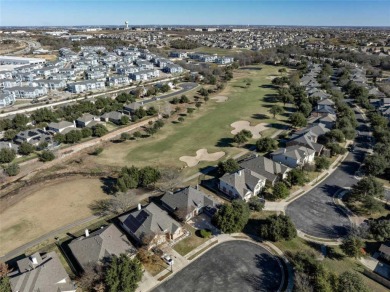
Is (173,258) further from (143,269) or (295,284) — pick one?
(295,284)

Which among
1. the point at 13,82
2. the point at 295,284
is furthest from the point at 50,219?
the point at 13,82

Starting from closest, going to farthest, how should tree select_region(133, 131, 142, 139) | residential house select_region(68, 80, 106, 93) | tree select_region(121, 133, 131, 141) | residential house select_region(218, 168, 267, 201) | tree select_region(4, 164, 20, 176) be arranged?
residential house select_region(218, 168, 267, 201)
tree select_region(4, 164, 20, 176)
tree select_region(121, 133, 131, 141)
tree select_region(133, 131, 142, 139)
residential house select_region(68, 80, 106, 93)

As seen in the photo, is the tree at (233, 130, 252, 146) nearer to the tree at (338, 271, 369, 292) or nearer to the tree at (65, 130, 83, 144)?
the tree at (65, 130, 83, 144)

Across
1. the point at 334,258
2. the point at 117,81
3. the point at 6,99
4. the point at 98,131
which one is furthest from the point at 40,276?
the point at 117,81

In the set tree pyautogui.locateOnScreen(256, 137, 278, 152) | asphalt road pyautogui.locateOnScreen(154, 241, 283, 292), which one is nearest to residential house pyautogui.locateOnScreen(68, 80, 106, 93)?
tree pyautogui.locateOnScreen(256, 137, 278, 152)

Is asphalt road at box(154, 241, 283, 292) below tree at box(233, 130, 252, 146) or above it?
below

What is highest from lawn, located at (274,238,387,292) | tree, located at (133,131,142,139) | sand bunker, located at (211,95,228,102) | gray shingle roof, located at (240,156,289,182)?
sand bunker, located at (211,95,228,102)
